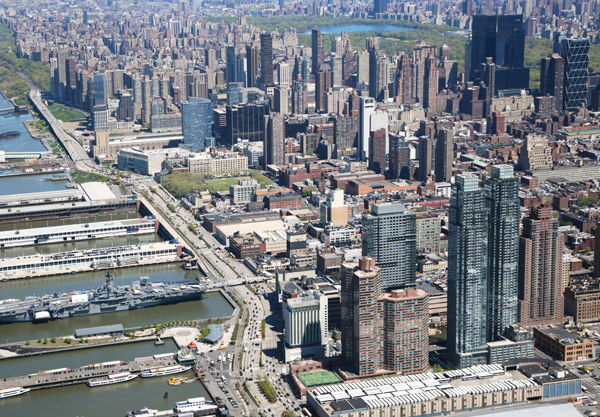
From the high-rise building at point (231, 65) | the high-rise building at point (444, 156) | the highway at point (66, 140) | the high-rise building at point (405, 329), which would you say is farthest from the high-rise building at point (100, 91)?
the high-rise building at point (405, 329)

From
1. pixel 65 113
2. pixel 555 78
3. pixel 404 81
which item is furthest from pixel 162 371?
pixel 65 113

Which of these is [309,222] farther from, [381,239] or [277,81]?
[277,81]

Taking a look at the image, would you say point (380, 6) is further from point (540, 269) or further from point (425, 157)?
point (540, 269)

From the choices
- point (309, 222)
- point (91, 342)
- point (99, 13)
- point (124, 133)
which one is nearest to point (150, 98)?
point (124, 133)

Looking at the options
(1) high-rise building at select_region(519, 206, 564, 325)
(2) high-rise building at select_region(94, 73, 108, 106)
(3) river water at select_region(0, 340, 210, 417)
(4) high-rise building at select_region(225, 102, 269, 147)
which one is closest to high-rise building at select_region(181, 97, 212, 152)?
(4) high-rise building at select_region(225, 102, 269, 147)

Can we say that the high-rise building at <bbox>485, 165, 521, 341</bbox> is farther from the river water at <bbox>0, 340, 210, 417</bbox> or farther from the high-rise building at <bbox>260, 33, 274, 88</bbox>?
the high-rise building at <bbox>260, 33, 274, 88</bbox>

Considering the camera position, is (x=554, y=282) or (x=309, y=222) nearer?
(x=554, y=282)

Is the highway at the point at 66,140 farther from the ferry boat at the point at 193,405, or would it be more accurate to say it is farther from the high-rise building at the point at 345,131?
the ferry boat at the point at 193,405
